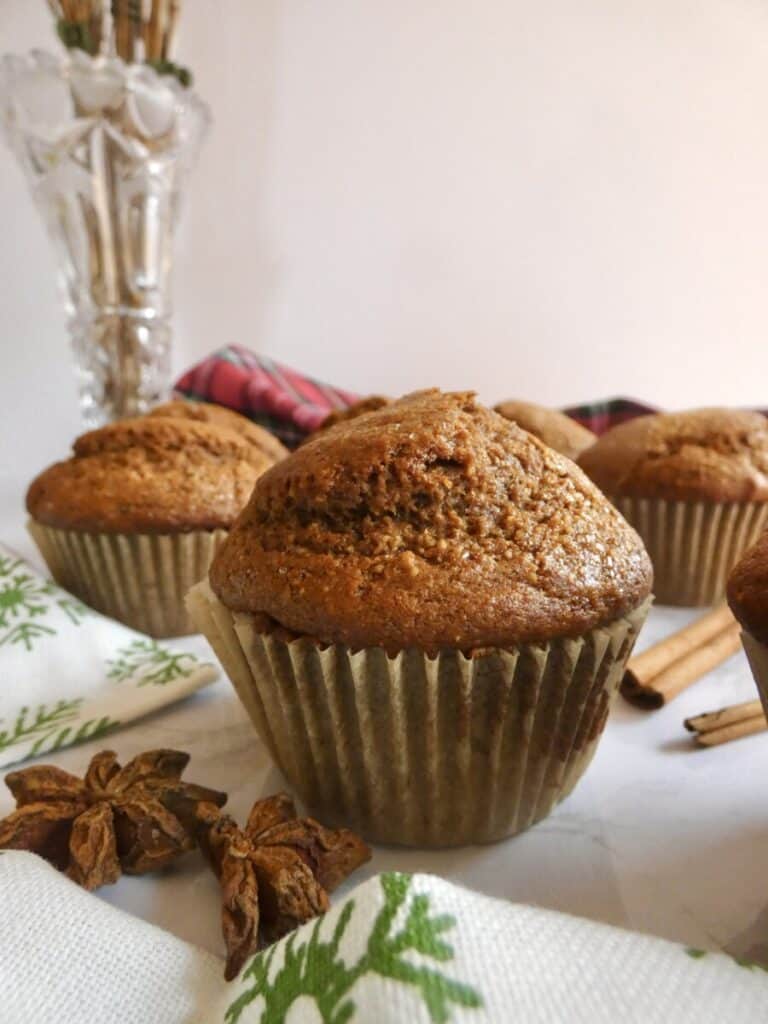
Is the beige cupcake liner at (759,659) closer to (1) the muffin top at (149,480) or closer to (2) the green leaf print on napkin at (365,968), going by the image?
(2) the green leaf print on napkin at (365,968)

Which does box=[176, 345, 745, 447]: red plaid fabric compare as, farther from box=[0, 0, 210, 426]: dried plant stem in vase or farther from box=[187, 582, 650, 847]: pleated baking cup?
box=[187, 582, 650, 847]: pleated baking cup

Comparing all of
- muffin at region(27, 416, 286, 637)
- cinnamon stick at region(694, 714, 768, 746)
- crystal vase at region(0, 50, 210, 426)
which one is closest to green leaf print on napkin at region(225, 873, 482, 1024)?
cinnamon stick at region(694, 714, 768, 746)

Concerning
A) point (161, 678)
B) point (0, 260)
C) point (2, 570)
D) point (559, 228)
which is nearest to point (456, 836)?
point (161, 678)

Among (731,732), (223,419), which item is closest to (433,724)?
(731,732)

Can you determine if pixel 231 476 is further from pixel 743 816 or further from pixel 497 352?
pixel 497 352

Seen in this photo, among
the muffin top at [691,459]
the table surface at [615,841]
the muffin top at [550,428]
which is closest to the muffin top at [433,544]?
the table surface at [615,841]
